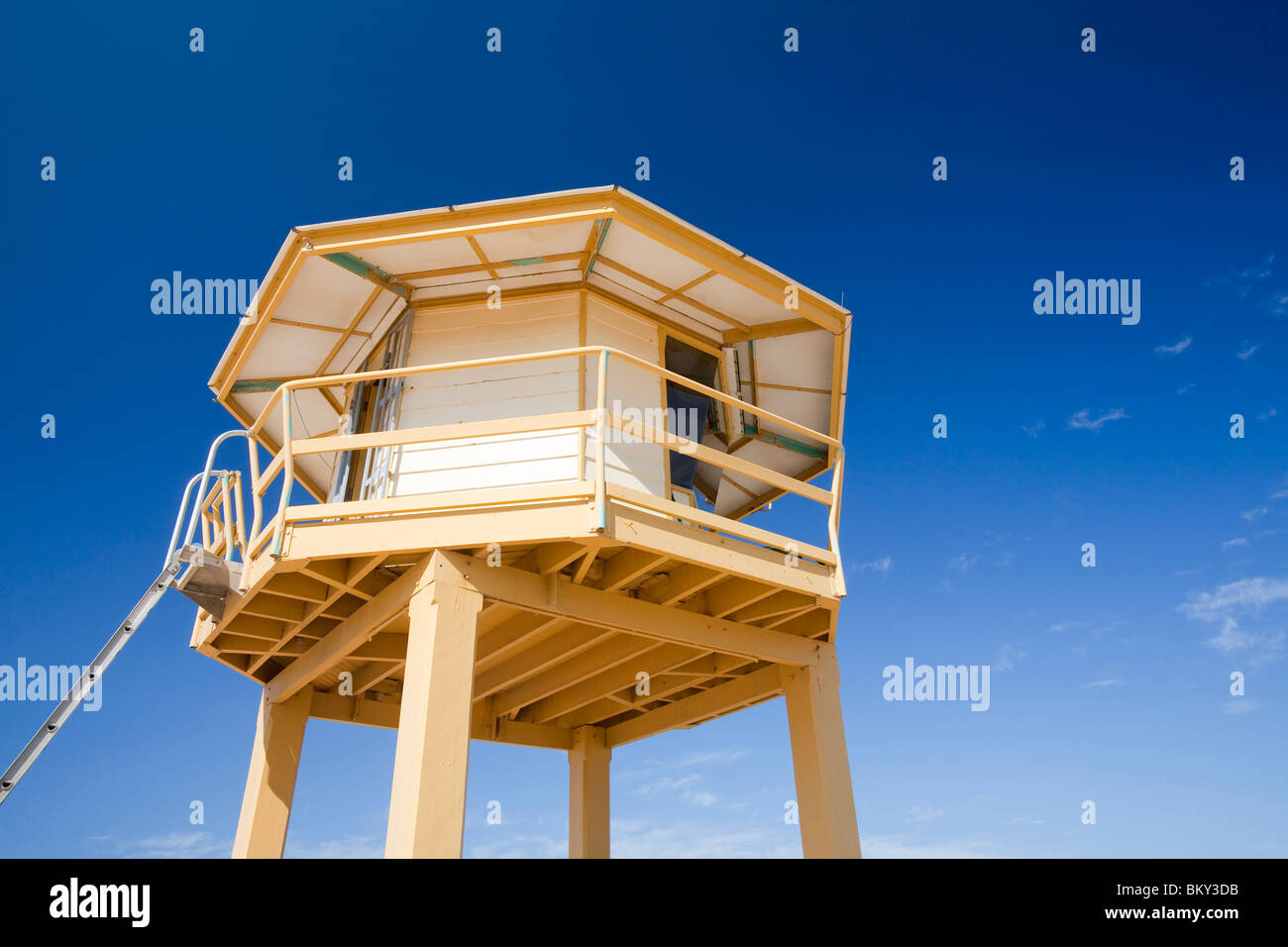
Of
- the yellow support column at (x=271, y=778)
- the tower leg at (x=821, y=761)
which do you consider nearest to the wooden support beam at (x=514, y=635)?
the yellow support column at (x=271, y=778)

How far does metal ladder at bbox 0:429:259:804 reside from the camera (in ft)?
25.6

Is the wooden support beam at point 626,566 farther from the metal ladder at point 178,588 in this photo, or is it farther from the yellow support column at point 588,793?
the yellow support column at point 588,793

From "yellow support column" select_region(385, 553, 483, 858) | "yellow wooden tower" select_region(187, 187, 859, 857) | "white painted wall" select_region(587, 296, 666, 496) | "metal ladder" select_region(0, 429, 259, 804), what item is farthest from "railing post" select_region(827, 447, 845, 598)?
"metal ladder" select_region(0, 429, 259, 804)

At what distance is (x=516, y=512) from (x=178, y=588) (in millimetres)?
4035

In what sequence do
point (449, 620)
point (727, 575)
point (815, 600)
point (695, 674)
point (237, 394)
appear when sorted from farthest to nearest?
point (237, 394) → point (695, 674) → point (815, 600) → point (727, 575) → point (449, 620)

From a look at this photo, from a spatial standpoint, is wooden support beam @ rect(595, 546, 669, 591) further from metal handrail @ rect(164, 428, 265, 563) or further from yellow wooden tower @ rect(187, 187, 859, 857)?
metal handrail @ rect(164, 428, 265, 563)

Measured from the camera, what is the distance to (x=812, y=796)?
28.4 feet

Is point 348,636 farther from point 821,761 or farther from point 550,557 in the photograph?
point 821,761

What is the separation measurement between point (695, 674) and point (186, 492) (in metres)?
6.06

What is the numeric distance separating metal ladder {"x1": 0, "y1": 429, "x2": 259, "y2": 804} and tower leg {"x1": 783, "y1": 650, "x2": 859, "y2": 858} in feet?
19.3
